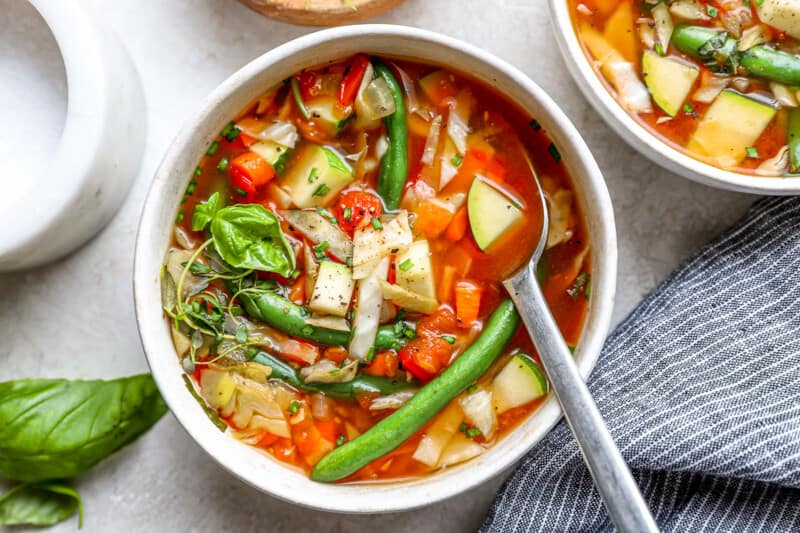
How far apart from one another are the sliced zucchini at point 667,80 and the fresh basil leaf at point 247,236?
1.05m

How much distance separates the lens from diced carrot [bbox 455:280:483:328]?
2281 millimetres

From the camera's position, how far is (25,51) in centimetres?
242

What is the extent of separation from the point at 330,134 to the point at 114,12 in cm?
79

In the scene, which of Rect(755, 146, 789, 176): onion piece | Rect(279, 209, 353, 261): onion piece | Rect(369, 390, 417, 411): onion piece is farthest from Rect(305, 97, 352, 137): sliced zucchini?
Rect(755, 146, 789, 176): onion piece

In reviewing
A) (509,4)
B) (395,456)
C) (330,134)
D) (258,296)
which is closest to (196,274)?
(258,296)

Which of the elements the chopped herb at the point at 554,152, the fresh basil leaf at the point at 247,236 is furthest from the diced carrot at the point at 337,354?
the chopped herb at the point at 554,152

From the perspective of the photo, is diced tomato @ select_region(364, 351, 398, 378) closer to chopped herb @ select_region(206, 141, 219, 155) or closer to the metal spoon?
the metal spoon

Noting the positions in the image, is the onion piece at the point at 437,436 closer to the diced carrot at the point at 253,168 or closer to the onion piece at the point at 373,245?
the onion piece at the point at 373,245

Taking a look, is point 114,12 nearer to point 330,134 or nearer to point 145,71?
point 145,71

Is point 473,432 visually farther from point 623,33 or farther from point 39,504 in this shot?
point 39,504

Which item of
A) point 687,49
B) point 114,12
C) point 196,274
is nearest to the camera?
point 196,274

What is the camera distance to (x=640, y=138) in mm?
2285

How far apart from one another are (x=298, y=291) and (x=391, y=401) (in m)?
0.37

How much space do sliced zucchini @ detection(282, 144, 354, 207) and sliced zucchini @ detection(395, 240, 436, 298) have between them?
0.24 meters
